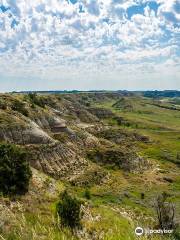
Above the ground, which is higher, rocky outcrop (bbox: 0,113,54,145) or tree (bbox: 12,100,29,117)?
tree (bbox: 12,100,29,117)

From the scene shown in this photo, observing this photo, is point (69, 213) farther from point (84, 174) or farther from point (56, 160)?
point (84, 174)

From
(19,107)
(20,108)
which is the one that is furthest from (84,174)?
(19,107)

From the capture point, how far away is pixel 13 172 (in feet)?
135

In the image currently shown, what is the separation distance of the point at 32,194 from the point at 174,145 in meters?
108

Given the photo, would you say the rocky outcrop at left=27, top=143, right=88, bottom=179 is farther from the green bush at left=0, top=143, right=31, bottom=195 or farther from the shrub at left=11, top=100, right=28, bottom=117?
the green bush at left=0, top=143, right=31, bottom=195

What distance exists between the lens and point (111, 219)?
40281mm

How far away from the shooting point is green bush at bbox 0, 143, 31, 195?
39.9 metres

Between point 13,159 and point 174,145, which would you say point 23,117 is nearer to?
point 13,159

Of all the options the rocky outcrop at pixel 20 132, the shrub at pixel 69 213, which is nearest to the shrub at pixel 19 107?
the rocky outcrop at pixel 20 132

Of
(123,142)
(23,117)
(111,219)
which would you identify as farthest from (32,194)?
(123,142)

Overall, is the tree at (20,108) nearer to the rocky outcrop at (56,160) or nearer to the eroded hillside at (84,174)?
the eroded hillside at (84,174)

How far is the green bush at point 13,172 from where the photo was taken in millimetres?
39906

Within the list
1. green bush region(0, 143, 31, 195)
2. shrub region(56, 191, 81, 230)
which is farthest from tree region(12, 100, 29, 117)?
shrub region(56, 191, 81, 230)

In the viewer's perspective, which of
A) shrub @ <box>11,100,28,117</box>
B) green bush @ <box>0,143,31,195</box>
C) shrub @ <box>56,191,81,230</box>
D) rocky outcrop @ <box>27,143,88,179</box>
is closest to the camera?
shrub @ <box>56,191,81,230</box>
